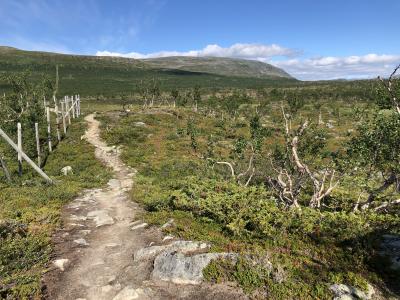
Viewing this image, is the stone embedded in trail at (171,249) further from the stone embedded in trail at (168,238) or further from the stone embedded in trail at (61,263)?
the stone embedded in trail at (61,263)

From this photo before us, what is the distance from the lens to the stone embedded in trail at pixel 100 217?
49.0 ft

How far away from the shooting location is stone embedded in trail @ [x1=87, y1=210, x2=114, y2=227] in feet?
49.0

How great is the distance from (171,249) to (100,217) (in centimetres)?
553

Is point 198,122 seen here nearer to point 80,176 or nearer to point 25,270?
point 80,176

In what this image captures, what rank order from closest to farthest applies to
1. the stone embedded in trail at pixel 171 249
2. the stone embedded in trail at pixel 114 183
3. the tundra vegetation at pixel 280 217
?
the tundra vegetation at pixel 280 217, the stone embedded in trail at pixel 171 249, the stone embedded in trail at pixel 114 183

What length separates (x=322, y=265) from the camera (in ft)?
35.2

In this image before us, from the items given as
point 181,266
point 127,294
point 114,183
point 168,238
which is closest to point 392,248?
point 181,266

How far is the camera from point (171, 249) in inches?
448

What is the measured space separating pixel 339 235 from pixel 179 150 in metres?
23.6

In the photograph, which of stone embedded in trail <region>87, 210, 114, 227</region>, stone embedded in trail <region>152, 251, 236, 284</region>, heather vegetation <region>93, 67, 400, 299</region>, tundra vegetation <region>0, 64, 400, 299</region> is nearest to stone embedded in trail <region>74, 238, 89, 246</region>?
tundra vegetation <region>0, 64, 400, 299</region>

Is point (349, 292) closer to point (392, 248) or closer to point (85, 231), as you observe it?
point (392, 248)

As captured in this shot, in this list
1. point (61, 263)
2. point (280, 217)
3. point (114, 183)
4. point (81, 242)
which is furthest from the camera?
point (114, 183)

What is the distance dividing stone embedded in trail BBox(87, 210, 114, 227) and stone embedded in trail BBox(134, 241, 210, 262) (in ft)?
12.7

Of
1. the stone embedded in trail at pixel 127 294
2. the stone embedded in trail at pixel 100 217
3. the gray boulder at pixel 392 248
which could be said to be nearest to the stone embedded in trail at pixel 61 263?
the stone embedded in trail at pixel 127 294
